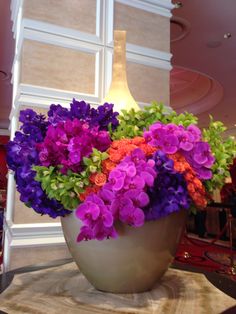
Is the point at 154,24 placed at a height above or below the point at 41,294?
above

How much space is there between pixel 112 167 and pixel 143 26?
43.2 inches

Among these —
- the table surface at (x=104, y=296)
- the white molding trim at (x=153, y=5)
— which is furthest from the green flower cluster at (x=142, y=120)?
the white molding trim at (x=153, y=5)

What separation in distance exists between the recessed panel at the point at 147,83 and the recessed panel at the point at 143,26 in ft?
0.39

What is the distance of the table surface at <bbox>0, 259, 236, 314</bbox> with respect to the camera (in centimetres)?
56

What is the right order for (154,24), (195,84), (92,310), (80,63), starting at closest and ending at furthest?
(92,310) < (80,63) < (154,24) < (195,84)

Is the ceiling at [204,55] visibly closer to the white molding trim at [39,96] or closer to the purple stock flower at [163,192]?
the white molding trim at [39,96]

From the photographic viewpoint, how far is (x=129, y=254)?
58cm

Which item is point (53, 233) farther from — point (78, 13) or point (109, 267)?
point (78, 13)

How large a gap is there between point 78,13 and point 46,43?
0.22 m

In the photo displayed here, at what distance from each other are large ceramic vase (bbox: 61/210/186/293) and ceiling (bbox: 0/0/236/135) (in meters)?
2.84

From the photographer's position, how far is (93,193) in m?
0.56

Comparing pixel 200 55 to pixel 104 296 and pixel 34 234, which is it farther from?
pixel 104 296

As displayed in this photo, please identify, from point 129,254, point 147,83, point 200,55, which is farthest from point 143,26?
point 200,55

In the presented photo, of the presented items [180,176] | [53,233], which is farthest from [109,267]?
[53,233]
